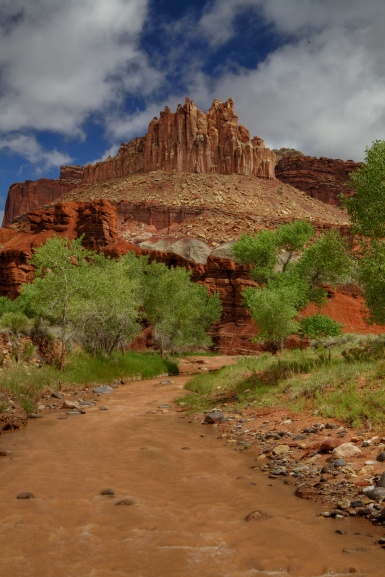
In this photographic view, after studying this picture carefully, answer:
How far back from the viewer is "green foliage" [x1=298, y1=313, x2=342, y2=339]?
134 ft

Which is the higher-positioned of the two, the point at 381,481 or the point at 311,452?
the point at 381,481

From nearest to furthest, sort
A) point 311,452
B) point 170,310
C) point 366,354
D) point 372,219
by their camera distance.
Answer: point 311,452, point 366,354, point 372,219, point 170,310

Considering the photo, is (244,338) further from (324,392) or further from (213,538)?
(213,538)

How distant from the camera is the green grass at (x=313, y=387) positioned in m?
11.3

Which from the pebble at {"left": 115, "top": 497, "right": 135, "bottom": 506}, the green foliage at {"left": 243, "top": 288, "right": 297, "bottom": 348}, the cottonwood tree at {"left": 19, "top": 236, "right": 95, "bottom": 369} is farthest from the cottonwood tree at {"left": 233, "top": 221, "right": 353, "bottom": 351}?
the pebble at {"left": 115, "top": 497, "right": 135, "bottom": 506}

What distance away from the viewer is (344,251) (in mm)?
21750

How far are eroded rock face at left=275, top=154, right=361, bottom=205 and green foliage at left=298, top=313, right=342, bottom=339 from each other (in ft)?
435

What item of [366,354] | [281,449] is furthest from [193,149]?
[281,449]

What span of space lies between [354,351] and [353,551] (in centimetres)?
1395

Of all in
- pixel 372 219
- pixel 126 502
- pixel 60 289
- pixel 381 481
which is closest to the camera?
pixel 381 481

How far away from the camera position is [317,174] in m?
173

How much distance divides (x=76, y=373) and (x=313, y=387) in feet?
44.0

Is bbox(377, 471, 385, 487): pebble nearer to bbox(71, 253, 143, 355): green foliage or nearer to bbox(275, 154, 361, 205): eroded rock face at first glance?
bbox(71, 253, 143, 355): green foliage

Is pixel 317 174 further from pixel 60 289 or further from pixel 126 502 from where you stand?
pixel 126 502
